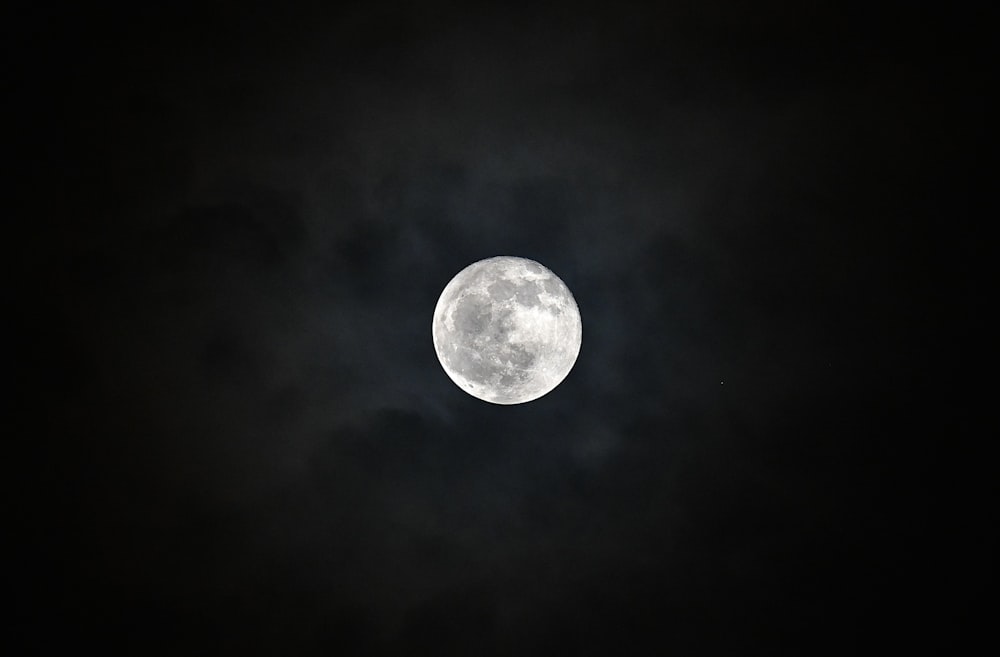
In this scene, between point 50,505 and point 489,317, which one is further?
point 50,505

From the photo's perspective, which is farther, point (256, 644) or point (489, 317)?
point (256, 644)

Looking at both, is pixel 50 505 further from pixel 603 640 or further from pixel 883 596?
pixel 883 596

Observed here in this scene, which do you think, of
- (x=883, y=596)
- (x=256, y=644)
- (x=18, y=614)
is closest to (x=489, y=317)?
(x=256, y=644)

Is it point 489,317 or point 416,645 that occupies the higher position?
point 489,317

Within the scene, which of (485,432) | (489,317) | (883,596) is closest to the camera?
(489,317)

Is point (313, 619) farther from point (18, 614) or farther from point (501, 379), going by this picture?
point (501, 379)

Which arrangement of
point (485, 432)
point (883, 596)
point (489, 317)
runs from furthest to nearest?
1. point (883, 596)
2. point (485, 432)
3. point (489, 317)

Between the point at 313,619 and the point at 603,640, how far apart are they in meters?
4.44

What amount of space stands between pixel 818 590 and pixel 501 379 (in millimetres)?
6078

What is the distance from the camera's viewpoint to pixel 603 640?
9828 mm

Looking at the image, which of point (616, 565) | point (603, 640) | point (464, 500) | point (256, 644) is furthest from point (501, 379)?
point (256, 644)

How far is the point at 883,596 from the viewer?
31.6 feet

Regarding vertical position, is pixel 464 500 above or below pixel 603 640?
above

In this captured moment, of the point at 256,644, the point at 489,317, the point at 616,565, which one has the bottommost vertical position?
the point at 256,644
